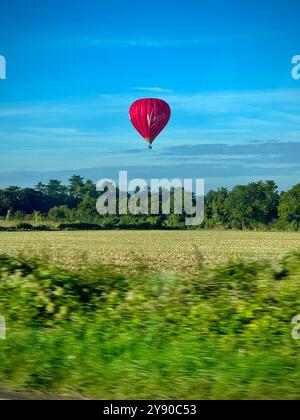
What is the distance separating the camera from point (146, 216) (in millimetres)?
88812

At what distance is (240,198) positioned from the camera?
10112 cm

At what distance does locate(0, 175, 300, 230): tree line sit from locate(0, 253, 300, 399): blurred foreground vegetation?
236 ft

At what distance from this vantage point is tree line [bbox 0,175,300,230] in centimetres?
8788

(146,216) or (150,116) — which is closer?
(150,116)

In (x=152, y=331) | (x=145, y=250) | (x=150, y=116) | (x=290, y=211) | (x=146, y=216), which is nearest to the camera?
(x=152, y=331)

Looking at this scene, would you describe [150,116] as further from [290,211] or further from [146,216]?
[290,211]

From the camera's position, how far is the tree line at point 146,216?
87.9 m

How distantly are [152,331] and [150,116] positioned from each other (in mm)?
36725

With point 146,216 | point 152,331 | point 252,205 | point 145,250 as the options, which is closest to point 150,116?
point 145,250

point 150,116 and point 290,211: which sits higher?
point 150,116

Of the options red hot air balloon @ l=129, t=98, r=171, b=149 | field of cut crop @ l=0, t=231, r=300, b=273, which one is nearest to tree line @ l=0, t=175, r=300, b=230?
field of cut crop @ l=0, t=231, r=300, b=273

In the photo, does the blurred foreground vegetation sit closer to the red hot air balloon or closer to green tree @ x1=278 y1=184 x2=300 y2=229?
the red hot air balloon

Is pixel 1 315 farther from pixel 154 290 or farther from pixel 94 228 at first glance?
pixel 94 228

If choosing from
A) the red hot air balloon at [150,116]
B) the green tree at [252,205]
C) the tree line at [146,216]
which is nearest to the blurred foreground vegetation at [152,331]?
the red hot air balloon at [150,116]
